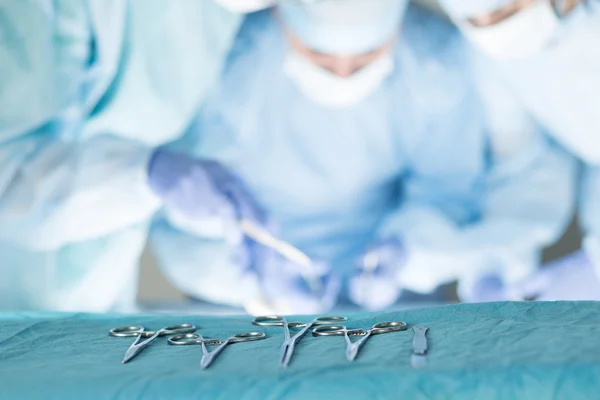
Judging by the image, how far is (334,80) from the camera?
174cm

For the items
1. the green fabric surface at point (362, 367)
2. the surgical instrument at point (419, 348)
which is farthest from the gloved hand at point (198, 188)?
the surgical instrument at point (419, 348)

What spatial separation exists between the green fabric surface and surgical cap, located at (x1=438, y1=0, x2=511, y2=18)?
75cm

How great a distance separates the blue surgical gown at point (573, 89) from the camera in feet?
5.33

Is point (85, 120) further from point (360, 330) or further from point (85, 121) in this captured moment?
point (360, 330)

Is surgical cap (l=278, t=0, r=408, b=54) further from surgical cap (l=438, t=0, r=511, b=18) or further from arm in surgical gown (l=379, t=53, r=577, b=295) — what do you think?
arm in surgical gown (l=379, t=53, r=577, b=295)

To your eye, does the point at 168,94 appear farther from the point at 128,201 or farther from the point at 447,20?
the point at 447,20

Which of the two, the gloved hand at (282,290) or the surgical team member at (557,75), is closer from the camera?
the surgical team member at (557,75)

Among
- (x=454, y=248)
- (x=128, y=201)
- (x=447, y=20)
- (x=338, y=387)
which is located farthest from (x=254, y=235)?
(x=338, y=387)

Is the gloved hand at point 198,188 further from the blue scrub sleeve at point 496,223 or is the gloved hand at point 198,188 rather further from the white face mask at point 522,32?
the white face mask at point 522,32

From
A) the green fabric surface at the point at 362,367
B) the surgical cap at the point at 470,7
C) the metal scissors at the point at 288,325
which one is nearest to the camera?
the green fabric surface at the point at 362,367

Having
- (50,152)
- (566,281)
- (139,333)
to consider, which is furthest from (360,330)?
(50,152)

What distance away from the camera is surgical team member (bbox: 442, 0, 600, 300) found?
1.61 m

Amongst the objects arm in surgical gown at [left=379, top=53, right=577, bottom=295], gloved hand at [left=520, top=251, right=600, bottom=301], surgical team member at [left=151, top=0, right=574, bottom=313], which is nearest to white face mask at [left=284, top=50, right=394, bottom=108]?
surgical team member at [left=151, top=0, right=574, bottom=313]

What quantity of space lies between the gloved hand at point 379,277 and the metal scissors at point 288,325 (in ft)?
1.95
